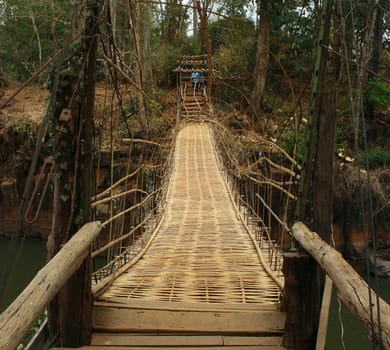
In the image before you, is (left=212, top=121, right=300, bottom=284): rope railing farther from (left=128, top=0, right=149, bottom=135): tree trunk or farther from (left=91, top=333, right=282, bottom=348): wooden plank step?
(left=128, top=0, right=149, bottom=135): tree trunk

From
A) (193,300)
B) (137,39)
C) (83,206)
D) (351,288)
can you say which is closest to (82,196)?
(83,206)

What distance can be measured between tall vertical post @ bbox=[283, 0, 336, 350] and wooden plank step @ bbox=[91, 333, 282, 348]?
3.8 inches

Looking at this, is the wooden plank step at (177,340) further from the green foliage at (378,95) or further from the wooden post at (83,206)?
the green foliage at (378,95)

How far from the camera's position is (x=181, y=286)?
1920 millimetres

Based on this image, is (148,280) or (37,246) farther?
(37,246)

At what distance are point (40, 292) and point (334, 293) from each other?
5.51 m

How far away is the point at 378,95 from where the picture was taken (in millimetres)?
9492

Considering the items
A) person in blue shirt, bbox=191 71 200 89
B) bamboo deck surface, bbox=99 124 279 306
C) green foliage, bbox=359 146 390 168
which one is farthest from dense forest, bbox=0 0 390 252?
bamboo deck surface, bbox=99 124 279 306

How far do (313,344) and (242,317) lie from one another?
25cm

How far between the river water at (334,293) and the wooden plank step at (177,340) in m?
2.19

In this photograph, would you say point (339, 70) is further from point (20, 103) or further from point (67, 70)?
point (20, 103)

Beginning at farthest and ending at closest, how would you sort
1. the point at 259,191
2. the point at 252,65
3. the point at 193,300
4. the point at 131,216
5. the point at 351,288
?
the point at 252,65, the point at 259,191, the point at 131,216, the point at 193,300, the point at 351,288

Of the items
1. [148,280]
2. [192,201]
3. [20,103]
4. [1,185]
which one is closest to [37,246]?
[1,185]

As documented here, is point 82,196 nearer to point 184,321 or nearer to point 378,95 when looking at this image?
point 184,321
